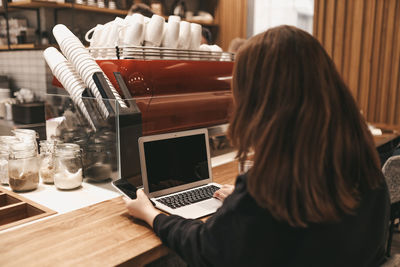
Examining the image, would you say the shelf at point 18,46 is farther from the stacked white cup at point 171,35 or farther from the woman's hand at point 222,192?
the woman's hand at point 222,192

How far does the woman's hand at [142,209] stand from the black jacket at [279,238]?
236 millimetres

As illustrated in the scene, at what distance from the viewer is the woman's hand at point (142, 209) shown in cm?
104

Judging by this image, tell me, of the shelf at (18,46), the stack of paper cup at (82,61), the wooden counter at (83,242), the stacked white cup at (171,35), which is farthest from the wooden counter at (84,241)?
the shelf at (18,46)

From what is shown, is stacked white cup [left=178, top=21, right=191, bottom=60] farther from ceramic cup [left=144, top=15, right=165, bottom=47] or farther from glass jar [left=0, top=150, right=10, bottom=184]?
glass jar [left=0, top=150, right=10, bottom=184]

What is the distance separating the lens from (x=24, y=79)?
3.52 metres

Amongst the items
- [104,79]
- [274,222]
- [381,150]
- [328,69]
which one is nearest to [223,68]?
[104,79]

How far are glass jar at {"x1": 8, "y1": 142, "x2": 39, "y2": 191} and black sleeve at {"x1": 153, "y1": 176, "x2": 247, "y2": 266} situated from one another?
0.59 metres

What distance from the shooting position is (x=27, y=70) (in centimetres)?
347

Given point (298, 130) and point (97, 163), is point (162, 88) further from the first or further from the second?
point (298, 130)

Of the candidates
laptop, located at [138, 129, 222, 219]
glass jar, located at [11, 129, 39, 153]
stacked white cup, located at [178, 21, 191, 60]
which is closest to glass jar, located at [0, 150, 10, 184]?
glass jar, located at [11, 129, 39, 153]

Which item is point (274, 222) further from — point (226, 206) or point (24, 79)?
point (24, 79)

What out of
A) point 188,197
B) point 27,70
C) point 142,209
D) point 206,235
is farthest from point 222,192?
point 27,70

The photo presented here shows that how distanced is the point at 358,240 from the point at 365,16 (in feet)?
10.6

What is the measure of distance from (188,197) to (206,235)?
0.45 meters
